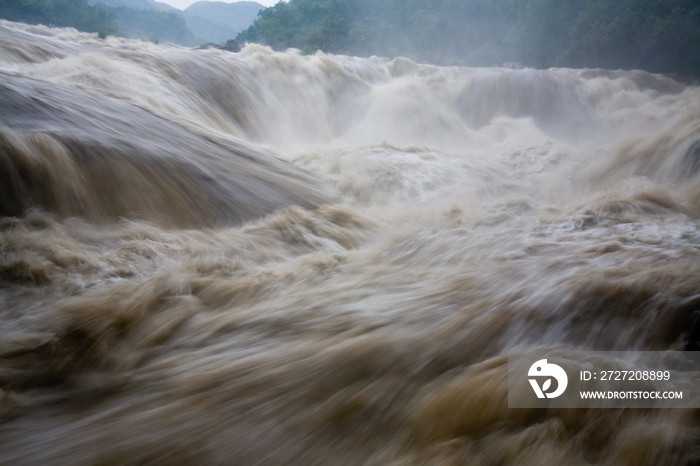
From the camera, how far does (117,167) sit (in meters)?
3.07

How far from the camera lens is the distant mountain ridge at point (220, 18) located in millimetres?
22578

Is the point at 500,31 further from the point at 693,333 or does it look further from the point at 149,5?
the point at 693,333

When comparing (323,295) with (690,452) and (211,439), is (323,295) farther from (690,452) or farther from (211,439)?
(690,452)

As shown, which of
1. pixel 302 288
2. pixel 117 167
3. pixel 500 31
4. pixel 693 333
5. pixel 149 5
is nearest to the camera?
pixel 693 333

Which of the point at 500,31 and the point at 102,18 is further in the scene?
the point at 500,31

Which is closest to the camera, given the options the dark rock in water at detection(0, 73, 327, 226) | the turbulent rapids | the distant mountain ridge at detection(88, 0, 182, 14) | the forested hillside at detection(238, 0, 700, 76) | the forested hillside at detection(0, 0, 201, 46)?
the turbulent rapids

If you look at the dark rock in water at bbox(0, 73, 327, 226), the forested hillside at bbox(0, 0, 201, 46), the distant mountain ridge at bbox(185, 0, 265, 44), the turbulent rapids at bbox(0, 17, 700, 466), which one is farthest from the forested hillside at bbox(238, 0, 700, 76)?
the dark rock in water at bbox(0, 73, 327, 226)

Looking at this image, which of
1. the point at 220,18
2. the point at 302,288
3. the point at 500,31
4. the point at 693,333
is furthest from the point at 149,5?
the point at 693,333

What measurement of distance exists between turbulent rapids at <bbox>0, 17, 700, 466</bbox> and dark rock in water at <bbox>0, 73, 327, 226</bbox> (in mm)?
16

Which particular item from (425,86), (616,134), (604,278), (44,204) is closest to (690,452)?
(604,278)

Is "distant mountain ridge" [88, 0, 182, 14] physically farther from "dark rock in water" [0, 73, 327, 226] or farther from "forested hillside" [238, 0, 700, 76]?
"dark rock in water" [0, 73, 327, 226]

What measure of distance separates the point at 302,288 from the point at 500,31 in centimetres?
1819

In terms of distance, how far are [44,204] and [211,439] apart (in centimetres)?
200

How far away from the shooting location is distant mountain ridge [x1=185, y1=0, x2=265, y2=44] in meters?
22.6
